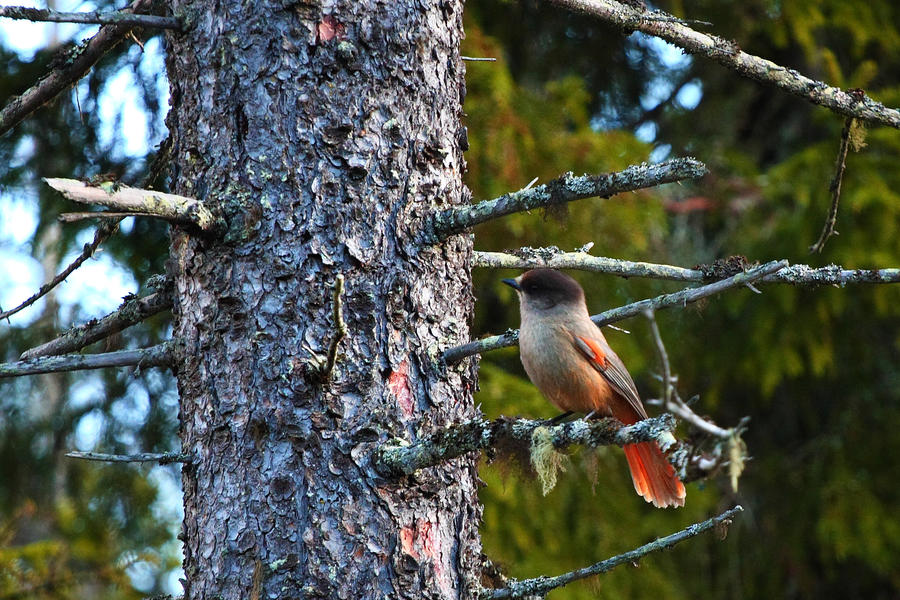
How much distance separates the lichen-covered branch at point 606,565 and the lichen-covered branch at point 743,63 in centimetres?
154

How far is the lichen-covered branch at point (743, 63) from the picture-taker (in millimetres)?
3352

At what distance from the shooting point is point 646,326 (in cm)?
733

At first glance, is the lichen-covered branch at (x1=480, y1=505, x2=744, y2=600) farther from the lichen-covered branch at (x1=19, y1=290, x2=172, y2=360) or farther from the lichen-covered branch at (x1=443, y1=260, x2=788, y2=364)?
the lichen-covered branch at (x1=19, y1=290, x2=172, y2=360)

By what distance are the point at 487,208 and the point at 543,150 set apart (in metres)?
3.93

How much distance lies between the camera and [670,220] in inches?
351

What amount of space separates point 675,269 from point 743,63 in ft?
2.67

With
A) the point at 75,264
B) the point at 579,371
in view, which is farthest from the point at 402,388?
the point at 579,371

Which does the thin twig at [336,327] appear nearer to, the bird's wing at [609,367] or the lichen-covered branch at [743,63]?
the lichen-covered branch at [743,63]

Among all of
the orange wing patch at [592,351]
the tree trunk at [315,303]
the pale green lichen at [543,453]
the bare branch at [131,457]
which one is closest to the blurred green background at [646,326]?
the orange wing patch at [592,351]

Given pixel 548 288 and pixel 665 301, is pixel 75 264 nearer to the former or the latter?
pixel 665 301

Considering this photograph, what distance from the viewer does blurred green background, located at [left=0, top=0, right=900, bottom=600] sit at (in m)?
6.55

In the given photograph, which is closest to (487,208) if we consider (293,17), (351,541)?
(293,17)

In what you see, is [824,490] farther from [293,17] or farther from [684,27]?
[293,17]

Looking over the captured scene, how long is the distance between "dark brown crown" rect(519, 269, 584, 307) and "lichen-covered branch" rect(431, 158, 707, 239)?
4.77ft
